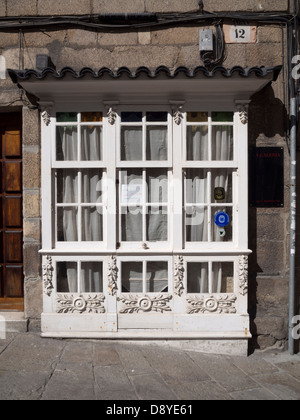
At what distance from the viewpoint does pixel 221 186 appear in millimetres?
5605

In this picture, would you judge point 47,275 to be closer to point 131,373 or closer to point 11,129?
point 131,373

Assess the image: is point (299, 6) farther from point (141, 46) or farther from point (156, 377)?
point (156, 377)

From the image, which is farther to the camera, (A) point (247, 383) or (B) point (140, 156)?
(B) point (140, 156)

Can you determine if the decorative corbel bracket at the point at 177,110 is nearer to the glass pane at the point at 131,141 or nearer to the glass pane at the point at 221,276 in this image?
the glass pane at the point at 131,141

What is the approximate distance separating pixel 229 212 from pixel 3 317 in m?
3.38

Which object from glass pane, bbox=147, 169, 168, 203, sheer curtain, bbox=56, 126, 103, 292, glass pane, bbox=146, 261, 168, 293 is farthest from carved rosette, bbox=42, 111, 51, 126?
glass pane, bbox=146, 261, 168, 293

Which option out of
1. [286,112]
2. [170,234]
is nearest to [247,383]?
[170,234]

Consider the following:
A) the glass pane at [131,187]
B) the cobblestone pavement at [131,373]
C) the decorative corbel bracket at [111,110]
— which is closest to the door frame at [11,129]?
the cobblestone pavement at [131,373]

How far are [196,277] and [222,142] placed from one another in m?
1.81

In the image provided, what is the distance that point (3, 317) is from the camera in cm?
579

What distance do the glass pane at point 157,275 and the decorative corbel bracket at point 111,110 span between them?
6.26ft

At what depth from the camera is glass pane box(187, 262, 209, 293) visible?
5543 mm

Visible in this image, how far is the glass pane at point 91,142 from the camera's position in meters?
5.56

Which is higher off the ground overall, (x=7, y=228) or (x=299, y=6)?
(x=299, y=6)
